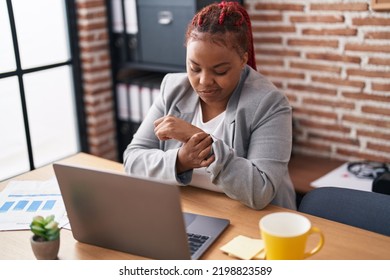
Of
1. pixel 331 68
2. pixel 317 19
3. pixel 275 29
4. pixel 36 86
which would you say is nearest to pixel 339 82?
pixel 331 68

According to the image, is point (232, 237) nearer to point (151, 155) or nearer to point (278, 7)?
point (151, 155)

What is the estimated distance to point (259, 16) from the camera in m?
2.70

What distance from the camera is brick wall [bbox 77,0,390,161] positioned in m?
2.43

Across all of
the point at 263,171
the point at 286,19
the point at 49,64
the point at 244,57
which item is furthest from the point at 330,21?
the point at 49,64

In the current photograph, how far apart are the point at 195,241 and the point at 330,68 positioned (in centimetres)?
156

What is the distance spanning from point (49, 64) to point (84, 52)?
213mm

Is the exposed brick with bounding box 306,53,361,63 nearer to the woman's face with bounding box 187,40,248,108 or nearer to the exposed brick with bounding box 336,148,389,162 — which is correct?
the exposed brick with bounding box 336,148,389,162

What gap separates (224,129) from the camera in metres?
1.68

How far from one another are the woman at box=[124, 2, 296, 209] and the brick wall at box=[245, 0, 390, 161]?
0.92 m

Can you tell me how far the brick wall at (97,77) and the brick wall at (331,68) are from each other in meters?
0.89

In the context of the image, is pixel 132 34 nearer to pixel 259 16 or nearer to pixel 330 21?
pixel 259 16

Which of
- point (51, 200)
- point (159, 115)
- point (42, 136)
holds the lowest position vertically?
point (42, 136)

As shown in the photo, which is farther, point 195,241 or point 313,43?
point 313,43

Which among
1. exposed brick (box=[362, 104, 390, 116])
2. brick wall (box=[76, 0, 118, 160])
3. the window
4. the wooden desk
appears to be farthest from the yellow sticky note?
brick wall (box=[76, 0, 118, 160])
